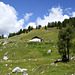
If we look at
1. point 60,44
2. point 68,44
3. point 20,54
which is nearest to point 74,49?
point 68,44

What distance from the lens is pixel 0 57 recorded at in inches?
2094

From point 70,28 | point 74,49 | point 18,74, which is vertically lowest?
point 18,74

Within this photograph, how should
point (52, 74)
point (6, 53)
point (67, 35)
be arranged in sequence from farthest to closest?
point (6, 53) < point (67, 35) < point (52, 74)

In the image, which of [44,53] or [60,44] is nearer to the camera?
[60,44]

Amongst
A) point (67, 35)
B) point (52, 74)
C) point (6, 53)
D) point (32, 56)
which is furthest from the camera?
point (6, 53)

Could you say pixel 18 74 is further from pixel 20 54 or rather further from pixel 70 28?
pixel 20 54

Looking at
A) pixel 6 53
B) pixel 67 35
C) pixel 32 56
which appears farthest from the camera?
pixel 6 53

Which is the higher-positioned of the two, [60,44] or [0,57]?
[60,44]

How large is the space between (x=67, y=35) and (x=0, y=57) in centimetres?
3556

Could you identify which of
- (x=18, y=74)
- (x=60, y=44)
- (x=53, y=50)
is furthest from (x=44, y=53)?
(x=18, y=74)

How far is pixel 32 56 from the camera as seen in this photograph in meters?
50.9

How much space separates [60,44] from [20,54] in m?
25.6

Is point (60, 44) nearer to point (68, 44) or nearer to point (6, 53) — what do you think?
point (68, 44)

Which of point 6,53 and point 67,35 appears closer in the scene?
point 67,35
